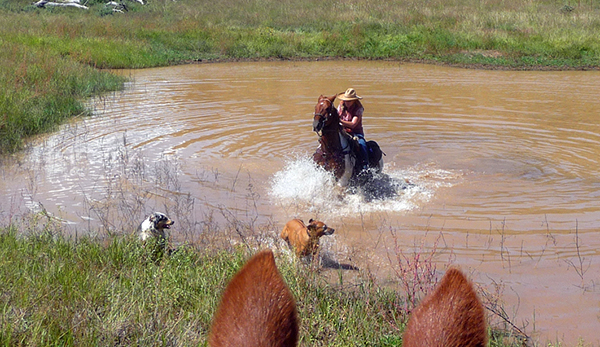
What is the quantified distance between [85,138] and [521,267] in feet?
26.5

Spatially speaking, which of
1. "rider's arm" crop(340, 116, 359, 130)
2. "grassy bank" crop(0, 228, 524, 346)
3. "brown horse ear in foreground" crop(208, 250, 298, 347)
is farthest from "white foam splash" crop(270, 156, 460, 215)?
"brown horse ear in foreground" crop(208, 250, 298, 347)

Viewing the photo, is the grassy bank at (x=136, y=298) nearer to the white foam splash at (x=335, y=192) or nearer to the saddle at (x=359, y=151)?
the white foam splash at (x=335, y=192)

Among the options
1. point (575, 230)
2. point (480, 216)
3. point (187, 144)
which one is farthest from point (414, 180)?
point (187, 144)

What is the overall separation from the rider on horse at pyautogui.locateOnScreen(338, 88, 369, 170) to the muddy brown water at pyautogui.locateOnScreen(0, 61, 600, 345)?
63cm

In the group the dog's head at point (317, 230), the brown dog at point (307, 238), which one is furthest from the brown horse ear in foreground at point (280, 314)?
the dog's head at point (317, 230)

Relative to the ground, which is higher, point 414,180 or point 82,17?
point 82,17

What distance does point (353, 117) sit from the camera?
8.12 m

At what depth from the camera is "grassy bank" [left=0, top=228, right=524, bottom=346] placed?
124 inches

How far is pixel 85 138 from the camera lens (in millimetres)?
10719

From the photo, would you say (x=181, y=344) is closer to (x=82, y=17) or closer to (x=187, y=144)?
(x=187, y=144)

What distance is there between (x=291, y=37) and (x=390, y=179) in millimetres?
18119

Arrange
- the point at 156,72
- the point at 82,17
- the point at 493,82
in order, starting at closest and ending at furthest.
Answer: the point at 493,82, the point at 156,72, the point at 82,17

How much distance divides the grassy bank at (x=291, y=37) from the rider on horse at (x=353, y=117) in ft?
23.0

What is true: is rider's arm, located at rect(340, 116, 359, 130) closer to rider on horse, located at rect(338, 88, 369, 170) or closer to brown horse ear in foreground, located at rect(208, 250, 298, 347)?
rider on horse, located at rect(338, 88, 369, 170)
